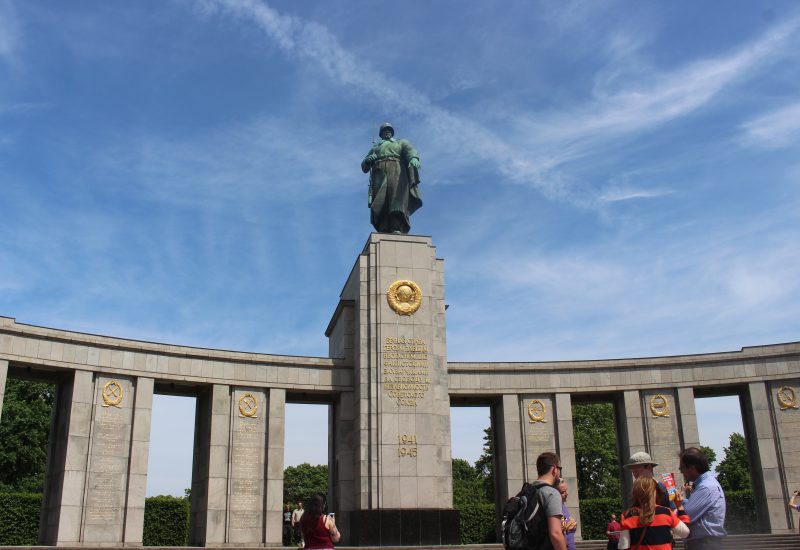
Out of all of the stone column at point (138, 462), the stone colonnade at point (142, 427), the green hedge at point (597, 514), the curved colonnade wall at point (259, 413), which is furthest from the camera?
the green hedge at point (597, 514)

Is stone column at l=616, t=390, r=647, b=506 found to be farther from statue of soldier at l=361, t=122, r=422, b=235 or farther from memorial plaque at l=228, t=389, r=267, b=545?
memorial plaque at l=228, t=389, r=267, b=545

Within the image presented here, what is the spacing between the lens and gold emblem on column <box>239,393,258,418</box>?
85.3 feet

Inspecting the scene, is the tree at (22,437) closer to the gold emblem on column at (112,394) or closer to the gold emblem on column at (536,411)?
the gold emblem on column at (112,394)

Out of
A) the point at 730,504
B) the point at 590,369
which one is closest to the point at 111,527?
the point at 590,369

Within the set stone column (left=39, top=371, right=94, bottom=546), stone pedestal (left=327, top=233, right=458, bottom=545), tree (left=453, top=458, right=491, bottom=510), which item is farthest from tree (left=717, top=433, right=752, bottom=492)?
stone column (left=39, top=371, right=94, bottom=546)

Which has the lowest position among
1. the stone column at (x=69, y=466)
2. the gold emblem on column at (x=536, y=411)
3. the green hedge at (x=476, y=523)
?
the green hedge at (x=476, y=523)

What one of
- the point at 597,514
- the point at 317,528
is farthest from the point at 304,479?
the point at 317,528

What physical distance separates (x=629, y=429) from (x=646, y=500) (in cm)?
2296

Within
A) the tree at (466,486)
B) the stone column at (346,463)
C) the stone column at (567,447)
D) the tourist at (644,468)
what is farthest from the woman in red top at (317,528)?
the tree at (466,486)

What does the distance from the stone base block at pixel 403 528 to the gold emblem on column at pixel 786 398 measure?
12.7 meters

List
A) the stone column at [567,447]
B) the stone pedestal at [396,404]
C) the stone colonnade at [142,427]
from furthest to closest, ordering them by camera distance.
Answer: the stone column at [567,447] → the stone pedestal at [396,404] → the stone colonnade at [142,427]

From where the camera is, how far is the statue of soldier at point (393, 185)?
2864cm

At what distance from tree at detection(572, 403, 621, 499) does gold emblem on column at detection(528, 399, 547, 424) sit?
2511 centimetres

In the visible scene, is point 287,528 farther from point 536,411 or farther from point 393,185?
point 393,185
